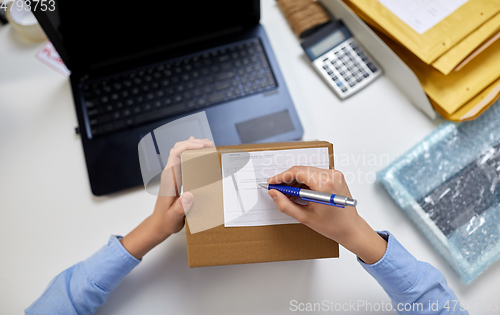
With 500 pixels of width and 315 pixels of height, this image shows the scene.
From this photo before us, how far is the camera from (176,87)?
0.64 metres

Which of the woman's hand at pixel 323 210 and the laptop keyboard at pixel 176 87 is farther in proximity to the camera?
the laptop keyboard at pixel 176 87

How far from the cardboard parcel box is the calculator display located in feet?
1.05

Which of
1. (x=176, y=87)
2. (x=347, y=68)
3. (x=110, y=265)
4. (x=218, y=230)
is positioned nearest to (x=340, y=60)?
(x=347, y=68)

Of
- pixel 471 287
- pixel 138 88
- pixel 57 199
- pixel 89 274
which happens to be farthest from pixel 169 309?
pixel 471 287

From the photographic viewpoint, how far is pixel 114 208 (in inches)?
24.0

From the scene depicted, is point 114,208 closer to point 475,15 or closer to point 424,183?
point 424,183

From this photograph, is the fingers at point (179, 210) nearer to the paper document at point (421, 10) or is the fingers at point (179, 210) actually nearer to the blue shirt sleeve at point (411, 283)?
the blue shirt sleeve at point (411, 283)

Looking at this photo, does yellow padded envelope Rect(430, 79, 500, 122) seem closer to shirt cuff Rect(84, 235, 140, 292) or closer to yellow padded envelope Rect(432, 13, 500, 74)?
yellow padded envelope Rect(432, 13, 500, 74)

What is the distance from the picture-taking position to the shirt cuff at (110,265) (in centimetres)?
53

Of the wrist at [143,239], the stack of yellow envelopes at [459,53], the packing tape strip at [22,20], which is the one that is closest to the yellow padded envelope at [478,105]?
the stack of yellow envelopes at [459,53]

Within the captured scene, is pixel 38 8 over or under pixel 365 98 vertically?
over

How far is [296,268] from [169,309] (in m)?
0.22

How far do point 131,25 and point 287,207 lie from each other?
438 millimetres

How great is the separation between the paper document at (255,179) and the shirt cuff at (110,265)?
0.21 meters
